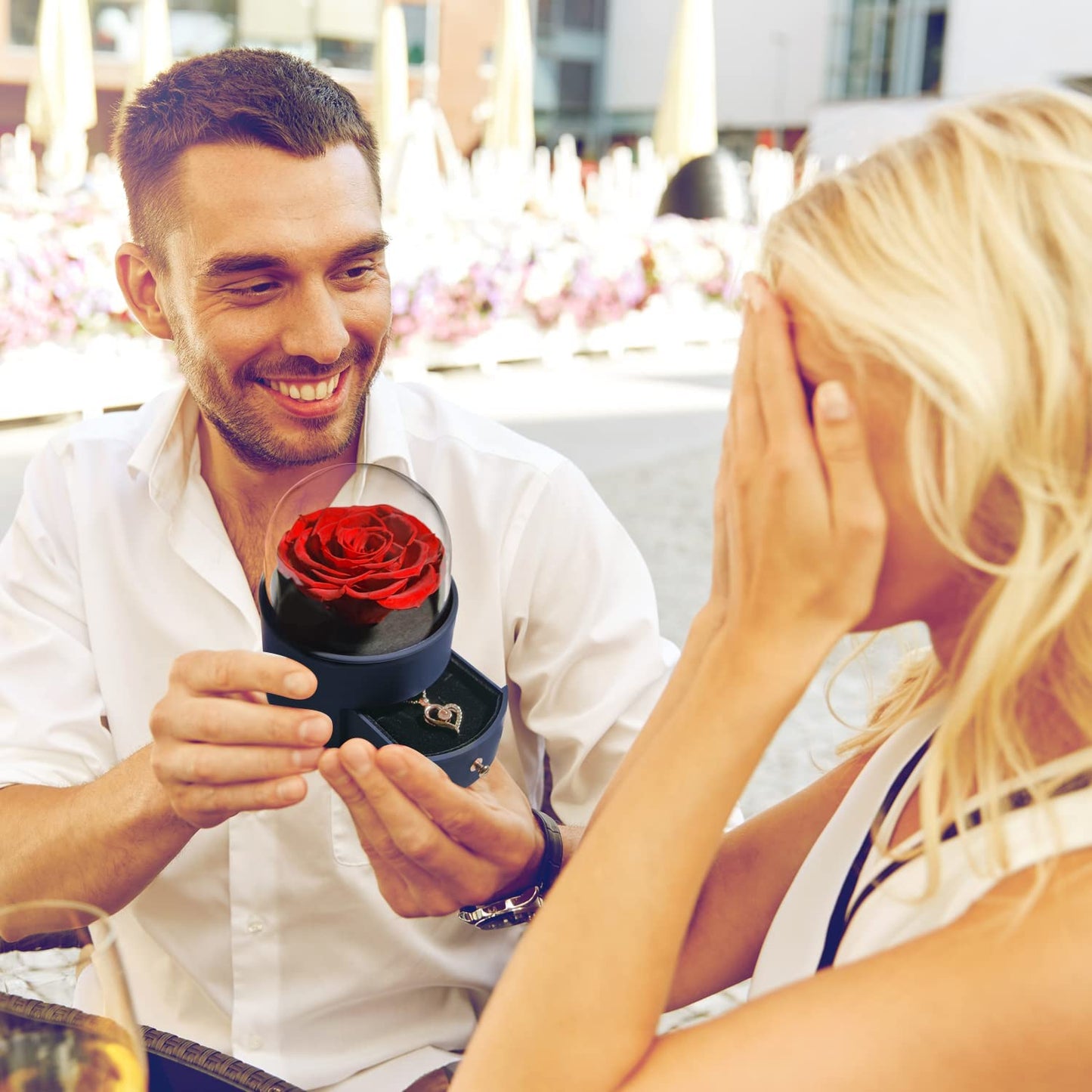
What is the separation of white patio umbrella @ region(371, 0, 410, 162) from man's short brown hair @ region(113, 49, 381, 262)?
14.1 meters

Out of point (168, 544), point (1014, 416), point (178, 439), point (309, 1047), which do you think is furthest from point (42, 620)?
point (1014, 416)

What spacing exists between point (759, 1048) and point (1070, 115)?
0.86 meters

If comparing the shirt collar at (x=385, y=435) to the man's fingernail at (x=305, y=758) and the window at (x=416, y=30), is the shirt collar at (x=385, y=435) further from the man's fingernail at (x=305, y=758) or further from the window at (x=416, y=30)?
the window at (x=416, y=30)

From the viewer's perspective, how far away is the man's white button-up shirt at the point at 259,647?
1.87 meters

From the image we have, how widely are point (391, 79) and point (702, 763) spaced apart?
16.5 m

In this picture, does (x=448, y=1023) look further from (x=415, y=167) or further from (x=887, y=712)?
(x=415, y=167)

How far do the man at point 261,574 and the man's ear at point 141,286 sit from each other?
0.08 meters

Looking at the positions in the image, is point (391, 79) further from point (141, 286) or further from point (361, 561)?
point (361, 561)

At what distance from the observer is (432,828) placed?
141cm

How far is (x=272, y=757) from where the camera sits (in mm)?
1314

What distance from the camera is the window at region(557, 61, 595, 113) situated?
36.0 metres

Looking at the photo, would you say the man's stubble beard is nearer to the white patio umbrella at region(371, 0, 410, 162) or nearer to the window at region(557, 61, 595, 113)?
the white patio umbrella at region(371, 0, 410, 162)

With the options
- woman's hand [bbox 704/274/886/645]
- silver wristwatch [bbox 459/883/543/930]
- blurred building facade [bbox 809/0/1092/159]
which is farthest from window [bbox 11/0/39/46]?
woman's hand [bbox 704/274/886/645]

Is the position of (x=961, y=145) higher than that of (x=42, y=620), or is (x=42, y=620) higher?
(x=961, y=145)
